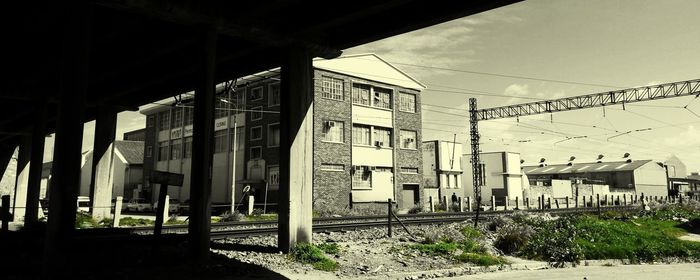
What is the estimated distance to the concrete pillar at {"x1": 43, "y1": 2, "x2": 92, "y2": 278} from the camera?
27.7 ft

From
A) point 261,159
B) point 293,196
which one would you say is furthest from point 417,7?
point 261,159

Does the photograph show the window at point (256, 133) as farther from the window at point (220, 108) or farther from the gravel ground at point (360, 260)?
the gravel ground at point (360, 260)

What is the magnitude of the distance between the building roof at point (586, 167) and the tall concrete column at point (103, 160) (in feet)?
252

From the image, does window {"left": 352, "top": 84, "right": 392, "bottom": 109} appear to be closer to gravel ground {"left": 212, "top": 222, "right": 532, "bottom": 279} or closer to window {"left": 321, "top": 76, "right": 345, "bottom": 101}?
window {"left": 321, "top": 76, "right": 345, "bottom": 101}

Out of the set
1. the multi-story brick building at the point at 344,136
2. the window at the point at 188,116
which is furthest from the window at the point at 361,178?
the window at the point at 188,116

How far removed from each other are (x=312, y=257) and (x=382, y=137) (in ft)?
92.7

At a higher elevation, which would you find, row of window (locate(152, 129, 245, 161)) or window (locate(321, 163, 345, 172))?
row of window (locate(152, 129, 245, 161))

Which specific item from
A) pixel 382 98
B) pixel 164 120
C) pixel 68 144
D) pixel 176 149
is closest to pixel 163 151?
pixel 176 149

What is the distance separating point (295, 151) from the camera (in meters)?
11.7

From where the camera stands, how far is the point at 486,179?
190ft

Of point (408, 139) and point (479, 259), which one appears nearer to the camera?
point (479, 259)

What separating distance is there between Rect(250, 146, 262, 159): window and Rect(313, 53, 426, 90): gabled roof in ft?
26.4

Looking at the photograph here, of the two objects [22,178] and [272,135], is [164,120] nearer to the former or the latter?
[272,135]

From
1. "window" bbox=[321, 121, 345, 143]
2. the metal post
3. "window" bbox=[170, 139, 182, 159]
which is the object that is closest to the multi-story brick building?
"window" bbox=[321, 121, 345, 143]
